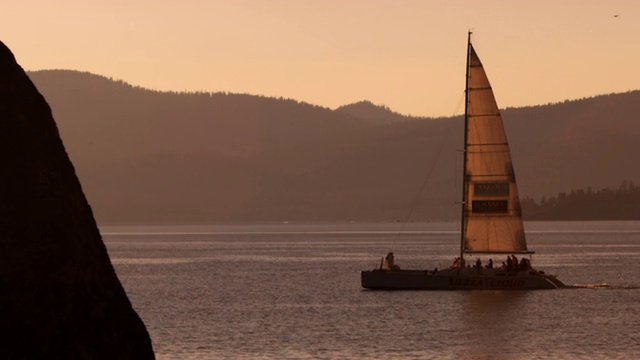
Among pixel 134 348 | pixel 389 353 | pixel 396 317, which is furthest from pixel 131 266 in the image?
pixel 134 348

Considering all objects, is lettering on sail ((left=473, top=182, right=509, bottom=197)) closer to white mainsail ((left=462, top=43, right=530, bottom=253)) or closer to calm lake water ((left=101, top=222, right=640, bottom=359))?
white mainsail ((left=462, top=43, right=530, bottom=253))

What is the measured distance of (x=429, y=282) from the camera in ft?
280

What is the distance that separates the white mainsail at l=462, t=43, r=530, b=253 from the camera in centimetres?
8275

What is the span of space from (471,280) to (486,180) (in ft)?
22.4

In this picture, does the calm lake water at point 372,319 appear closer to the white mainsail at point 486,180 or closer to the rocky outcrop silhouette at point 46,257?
the white mainsail at point 486,180

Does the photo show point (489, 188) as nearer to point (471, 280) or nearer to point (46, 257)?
point (471, 280)

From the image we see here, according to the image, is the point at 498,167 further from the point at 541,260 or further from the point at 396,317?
the point at 541,260

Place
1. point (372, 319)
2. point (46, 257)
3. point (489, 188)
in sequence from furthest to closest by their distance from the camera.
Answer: point (489, 188), point (372, 319), point (46, 257)

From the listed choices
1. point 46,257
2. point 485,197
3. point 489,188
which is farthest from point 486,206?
point 46,257

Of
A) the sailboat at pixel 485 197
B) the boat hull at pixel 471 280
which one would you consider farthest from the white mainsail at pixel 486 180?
the boat hull at pixel 471 280

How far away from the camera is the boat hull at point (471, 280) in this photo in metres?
83.6

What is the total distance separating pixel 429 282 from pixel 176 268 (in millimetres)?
67080

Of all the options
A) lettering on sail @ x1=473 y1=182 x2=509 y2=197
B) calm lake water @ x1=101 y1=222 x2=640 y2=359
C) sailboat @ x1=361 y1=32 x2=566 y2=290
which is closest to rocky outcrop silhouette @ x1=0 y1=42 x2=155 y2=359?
calm lake water @ x1=101 y1=222 x2=640 y2=359

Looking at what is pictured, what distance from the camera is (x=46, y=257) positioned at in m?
20.9
